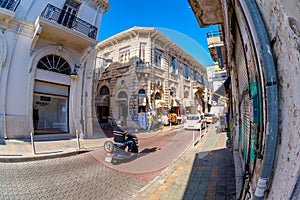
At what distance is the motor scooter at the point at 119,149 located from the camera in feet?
10.8

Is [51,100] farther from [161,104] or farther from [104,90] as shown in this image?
[161,104]

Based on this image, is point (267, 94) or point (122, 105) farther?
point (122, 105)

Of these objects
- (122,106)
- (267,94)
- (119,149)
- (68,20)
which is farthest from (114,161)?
(68,20)

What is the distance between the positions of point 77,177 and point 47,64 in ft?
17.3

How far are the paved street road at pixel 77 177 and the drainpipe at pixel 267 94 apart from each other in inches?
80.1

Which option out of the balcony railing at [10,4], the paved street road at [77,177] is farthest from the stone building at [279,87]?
the balcony railing at [10,4]

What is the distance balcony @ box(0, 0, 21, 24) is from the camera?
172 inches

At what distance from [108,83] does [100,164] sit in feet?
11.1

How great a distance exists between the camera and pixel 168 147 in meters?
4.94

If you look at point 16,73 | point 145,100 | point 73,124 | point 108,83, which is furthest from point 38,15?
point 145,100

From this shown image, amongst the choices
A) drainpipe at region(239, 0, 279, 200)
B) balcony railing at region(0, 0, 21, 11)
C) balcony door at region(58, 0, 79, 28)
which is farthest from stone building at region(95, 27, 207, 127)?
drainpipe at region(239, 0, 279, 200)

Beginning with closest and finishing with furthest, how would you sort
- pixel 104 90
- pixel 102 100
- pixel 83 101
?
pixel 102 100
pixel 104 90
pixel 83 101

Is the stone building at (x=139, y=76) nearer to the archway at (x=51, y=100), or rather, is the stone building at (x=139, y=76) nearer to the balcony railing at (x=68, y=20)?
Result: the balcony railing at (x=68, y=20)

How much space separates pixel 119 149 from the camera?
11.0ft
